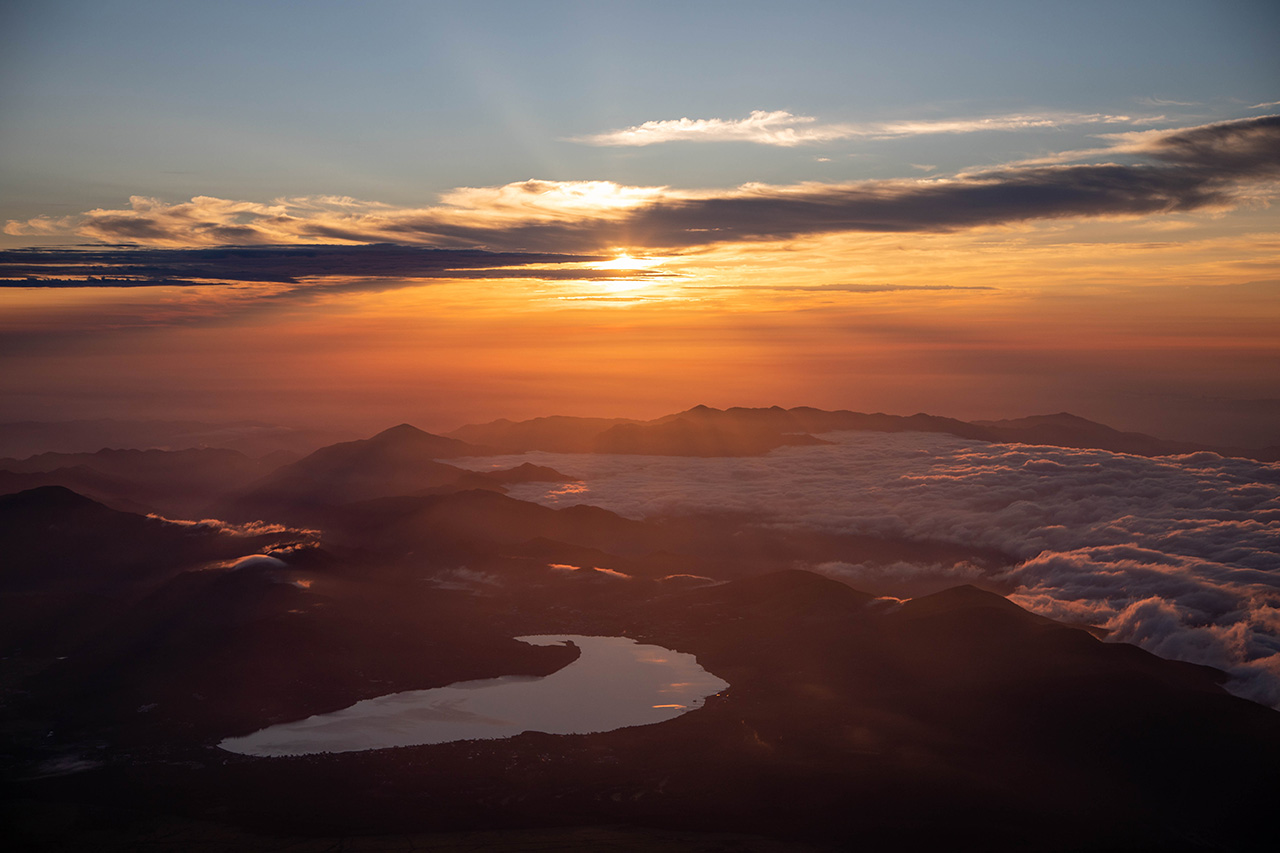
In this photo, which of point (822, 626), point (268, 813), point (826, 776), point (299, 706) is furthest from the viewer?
point (822, 626)

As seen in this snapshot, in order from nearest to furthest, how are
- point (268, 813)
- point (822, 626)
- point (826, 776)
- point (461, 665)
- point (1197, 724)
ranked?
point (268, 813) → point (826, 776) → point (1197, 724) → point (461, 665) → point (822, 626)

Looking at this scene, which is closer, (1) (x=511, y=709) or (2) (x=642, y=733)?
(2) (x=642, y=733)

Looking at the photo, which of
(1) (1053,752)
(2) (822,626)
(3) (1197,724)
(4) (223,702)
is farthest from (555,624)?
(3) (1197,724)

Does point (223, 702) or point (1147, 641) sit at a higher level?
point (223, 702)

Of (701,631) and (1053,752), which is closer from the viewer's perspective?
(1053,752)

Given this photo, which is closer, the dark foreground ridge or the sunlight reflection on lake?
the dark foreground ridge

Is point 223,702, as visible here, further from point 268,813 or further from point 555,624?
point 555,624

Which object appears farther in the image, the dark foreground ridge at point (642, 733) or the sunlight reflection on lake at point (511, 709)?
the sunlight reflection on lake at point (511, 709)

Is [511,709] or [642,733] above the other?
[642,733]
